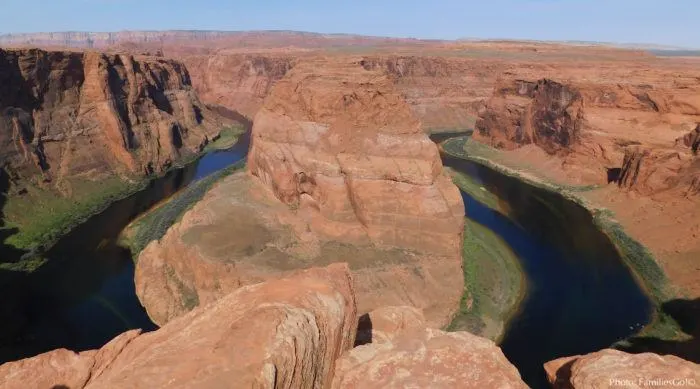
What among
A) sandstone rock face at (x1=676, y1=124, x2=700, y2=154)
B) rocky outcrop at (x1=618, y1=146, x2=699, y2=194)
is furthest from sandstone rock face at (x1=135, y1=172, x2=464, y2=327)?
sandstone rock face at (x1=676, y1=124, x2=700, y2=154)

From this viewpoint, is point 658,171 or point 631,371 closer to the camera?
point 631,371

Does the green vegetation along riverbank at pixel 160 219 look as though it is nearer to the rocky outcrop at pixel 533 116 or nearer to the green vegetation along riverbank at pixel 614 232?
the green vegetation along riverbank at pixel 614 232

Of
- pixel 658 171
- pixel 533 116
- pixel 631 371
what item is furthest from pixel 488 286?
pixel 533 116

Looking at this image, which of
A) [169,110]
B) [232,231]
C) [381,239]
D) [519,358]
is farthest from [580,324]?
[169,110]

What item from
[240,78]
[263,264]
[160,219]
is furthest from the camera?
[240,78]

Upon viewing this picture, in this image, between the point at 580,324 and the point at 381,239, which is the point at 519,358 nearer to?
the point at 580,324

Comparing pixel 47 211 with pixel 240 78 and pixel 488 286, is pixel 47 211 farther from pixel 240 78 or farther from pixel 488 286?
pixel 240 78

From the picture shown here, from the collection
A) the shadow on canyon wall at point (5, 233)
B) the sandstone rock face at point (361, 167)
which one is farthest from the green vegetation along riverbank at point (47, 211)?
the sandstone rock face at point (361, 167)
